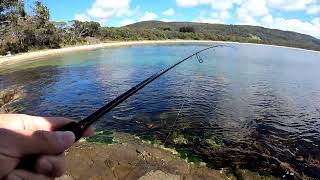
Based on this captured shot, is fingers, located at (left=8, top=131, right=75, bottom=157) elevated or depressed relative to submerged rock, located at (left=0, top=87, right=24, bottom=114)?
elevated

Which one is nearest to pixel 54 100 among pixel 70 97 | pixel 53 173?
pixel 70 97

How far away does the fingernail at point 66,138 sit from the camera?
1477mm

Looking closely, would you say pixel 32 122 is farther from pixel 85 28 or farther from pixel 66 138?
pixel 85 28

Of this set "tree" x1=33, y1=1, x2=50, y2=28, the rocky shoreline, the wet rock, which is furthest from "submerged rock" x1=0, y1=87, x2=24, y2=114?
"tree" x1=33, y1=1, x2=50, y2=28

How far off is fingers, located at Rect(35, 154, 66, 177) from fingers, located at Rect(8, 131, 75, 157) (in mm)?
29

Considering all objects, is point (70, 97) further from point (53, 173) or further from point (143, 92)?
point (53, 173)

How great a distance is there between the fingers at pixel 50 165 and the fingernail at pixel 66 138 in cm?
6

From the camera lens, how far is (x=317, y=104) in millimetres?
26062

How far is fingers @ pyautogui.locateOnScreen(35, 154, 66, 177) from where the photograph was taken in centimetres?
137

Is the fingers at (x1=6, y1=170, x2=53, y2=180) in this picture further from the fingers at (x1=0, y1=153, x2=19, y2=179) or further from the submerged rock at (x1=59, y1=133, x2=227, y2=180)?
the submerged rock at (x1=59, y1=133, x2=227, y2=180)

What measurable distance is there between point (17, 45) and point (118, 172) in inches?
2385

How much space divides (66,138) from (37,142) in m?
0.13

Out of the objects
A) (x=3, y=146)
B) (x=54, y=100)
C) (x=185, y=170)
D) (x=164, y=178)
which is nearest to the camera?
(x=3, y=146)

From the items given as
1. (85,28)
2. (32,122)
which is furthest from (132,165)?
(85,28)
